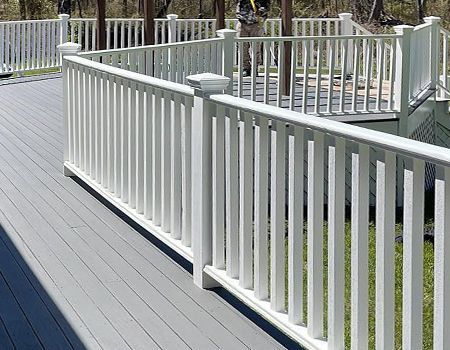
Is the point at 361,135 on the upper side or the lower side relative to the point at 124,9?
A: lower

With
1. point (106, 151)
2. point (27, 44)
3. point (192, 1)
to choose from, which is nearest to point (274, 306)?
point (106, 151)

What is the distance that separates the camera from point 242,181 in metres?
4.32

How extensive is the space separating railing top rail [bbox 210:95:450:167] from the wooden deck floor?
0.96 meters

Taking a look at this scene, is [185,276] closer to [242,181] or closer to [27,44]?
[242,181]

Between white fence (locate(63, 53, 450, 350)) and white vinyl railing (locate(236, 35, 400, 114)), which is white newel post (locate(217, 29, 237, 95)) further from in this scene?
white fence (locate(63, 53, 450, 350))

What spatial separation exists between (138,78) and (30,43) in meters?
12.7

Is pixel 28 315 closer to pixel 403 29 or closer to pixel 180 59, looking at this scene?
pixel 180 59

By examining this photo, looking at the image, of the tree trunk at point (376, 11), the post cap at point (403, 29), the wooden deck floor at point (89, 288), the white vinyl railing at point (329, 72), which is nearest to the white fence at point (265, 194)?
the wooden deck floor at point (89, 288)

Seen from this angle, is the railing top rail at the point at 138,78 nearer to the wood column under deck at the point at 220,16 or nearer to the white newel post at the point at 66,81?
the white newel post at the point at 66,81

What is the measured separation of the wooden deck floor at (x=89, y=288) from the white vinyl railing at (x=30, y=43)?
1021 centimetres

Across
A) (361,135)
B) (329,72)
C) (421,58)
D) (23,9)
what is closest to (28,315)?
(361,135)

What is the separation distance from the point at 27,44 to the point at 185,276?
1346cm

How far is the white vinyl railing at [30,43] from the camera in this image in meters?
17.4

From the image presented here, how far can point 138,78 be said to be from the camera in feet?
18.6
